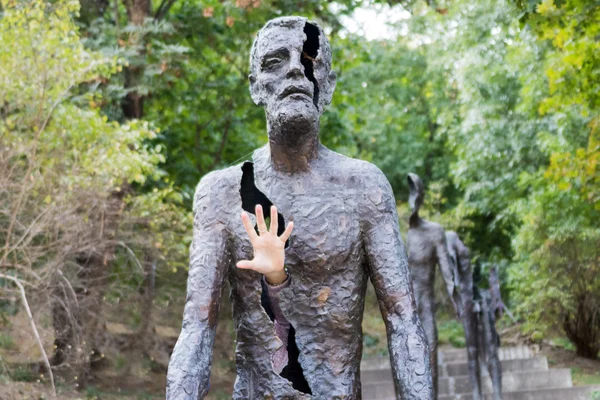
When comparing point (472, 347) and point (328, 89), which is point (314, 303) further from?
point (472, 347)

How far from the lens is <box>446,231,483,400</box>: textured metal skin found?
41.9 ft

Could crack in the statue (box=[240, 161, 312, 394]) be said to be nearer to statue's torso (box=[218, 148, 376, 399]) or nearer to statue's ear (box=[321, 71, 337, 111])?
statue's torso (box=[218, 148, 376, 399])

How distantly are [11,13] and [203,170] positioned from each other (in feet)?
21.2

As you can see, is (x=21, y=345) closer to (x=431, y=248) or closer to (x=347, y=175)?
(x=431, y=248)

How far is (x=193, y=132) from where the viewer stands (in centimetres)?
1838

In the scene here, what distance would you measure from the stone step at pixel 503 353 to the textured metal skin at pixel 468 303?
7.66 metres

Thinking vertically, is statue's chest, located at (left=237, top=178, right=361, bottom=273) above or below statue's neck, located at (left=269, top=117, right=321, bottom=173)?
below

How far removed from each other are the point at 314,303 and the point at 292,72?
33.5 inches

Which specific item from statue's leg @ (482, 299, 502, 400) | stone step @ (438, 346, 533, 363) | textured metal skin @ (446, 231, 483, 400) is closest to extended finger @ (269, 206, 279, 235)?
textured metal skin @ (446, 231, 483, 400)

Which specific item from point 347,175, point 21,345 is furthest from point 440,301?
point 347,175

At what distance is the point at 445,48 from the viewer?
91.8 feet

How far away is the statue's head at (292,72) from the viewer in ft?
10.9

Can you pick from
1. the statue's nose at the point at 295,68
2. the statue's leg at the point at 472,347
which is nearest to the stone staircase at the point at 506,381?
the statue's leg at the point at 472,347

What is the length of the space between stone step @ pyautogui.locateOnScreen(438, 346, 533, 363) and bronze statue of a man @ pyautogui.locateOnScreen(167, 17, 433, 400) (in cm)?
1817
